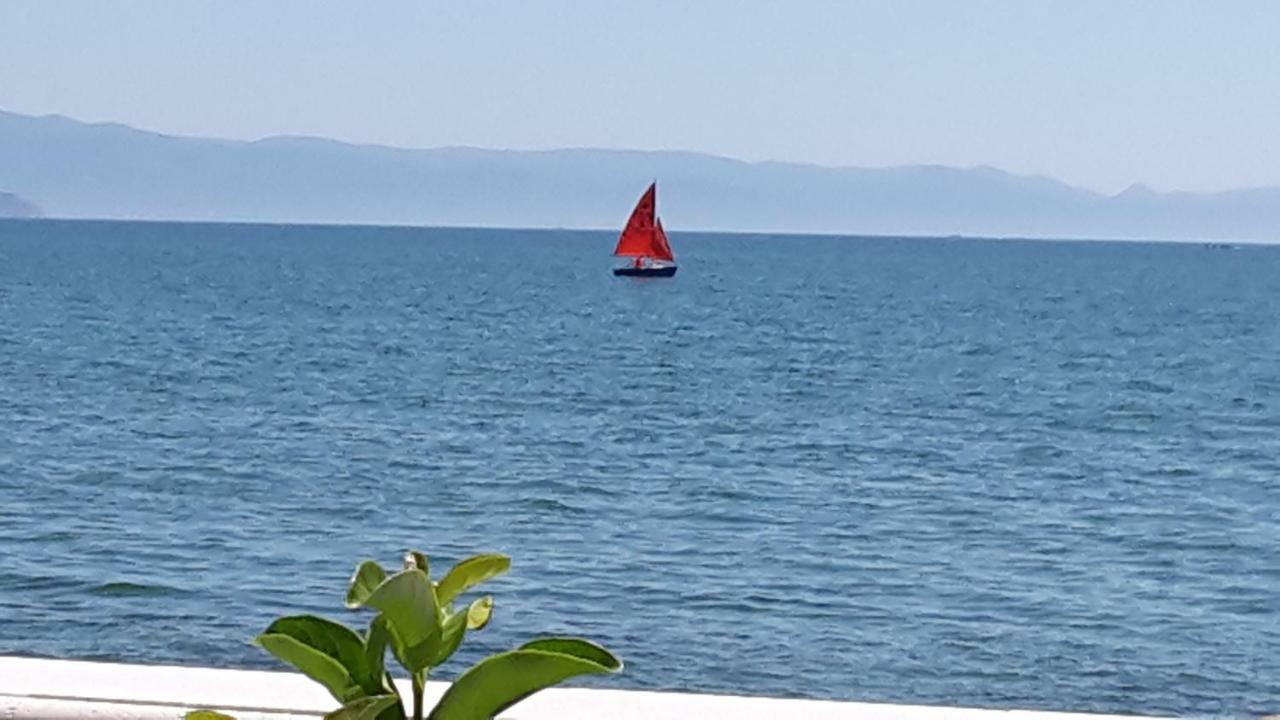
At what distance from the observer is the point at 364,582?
51.4 inches

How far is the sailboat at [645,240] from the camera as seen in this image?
75.2 metres

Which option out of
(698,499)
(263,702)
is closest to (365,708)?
(263,702)

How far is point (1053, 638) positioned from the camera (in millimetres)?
12578

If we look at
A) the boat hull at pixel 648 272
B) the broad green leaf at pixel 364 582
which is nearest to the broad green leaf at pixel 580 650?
the broad green leaf at pixel 364 582

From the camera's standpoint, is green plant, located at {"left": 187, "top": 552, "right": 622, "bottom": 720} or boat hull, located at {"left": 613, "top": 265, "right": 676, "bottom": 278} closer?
green plant, located at {"left": 187, "top": 552, "right": 622, "bottom": 720}

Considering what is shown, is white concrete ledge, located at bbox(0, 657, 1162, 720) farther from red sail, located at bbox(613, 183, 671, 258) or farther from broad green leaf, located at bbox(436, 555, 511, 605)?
red sail, located at bbox(613, 183, 671, 258)

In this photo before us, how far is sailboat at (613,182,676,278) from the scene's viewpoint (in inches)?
2963

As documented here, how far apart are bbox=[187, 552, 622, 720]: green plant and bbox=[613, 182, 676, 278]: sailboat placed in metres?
69.1

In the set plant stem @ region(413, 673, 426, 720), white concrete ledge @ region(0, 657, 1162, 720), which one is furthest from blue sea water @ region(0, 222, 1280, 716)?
plant stem @ region(413, 673, 426, 720)

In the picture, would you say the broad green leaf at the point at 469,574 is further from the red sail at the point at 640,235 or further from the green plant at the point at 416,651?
the red sail at the point at 640,235

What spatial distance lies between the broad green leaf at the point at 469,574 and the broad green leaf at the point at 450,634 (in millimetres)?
12

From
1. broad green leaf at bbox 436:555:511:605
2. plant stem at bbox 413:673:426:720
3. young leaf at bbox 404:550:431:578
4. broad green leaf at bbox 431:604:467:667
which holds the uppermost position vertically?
young leaf at bbox 404:550:431:578

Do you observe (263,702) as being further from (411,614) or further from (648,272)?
(648,272)

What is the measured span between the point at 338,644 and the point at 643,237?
7919 cm
